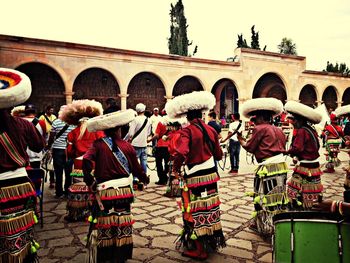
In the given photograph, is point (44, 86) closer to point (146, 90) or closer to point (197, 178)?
point (146, 90)

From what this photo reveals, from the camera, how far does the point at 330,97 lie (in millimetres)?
27391

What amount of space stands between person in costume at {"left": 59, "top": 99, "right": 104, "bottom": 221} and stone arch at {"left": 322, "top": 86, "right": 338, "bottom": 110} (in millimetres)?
26648

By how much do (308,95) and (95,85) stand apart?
59.8ft

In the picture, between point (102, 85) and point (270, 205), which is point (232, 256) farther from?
point (102, 85)

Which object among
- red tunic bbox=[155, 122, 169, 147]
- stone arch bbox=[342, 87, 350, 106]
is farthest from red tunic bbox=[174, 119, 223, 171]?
stone arch bbox=[342, 87, 350, 106]

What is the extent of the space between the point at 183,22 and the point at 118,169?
1250 inches

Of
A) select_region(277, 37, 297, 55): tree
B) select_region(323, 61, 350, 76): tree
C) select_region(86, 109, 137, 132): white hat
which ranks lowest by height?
select_region(86, 109, 137, 132): white hat

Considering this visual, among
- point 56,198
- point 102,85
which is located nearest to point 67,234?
point 56,198

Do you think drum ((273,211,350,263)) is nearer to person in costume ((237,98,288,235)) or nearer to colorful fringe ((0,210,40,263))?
person in costume ((237,98,288,235))

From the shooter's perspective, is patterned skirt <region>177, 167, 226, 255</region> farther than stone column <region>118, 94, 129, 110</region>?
No

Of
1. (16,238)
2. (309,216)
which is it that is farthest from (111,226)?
(309,216)

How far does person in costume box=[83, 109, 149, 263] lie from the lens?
3496mm

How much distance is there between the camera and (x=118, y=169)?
3564 millimetres

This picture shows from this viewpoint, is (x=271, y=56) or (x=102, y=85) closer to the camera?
(x=102, y=85)
